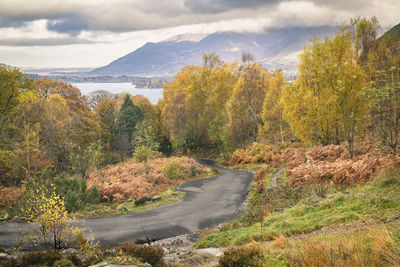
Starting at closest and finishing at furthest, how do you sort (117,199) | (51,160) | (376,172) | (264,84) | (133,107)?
1. (376,172)
2. (117,199)
3. (51,160)
4. (264,84)
5. (133,107)

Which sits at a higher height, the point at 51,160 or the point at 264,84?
the point at 264,84

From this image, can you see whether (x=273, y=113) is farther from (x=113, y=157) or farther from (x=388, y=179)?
(x=388, y=179)

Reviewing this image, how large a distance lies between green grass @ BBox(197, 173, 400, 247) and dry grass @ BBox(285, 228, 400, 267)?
2.42 meters

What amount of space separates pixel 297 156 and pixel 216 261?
17.5m

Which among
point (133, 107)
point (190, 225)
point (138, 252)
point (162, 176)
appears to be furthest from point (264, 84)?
point (138, 252)

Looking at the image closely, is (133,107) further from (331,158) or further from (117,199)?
(331,158)

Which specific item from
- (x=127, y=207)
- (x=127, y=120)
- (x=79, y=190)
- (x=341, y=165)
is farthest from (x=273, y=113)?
(x=127, y=120)

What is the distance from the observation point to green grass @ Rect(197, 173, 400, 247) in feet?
25.3

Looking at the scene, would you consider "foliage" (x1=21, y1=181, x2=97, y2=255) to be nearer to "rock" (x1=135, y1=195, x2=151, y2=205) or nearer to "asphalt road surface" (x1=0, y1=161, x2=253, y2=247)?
"asphalt road surface" (x1=0, y1=161, x2=253, y2=247)

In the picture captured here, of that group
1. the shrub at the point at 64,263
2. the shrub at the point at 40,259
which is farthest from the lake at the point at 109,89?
the shrub at the point at 64,263

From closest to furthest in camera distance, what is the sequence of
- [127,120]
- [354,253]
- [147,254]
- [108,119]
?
[354,253] < [147,254] < [127,120] < [108,119]

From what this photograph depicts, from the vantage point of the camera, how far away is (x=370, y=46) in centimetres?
2078

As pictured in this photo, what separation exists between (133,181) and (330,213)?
14.2 metres

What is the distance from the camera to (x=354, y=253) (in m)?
4.71
